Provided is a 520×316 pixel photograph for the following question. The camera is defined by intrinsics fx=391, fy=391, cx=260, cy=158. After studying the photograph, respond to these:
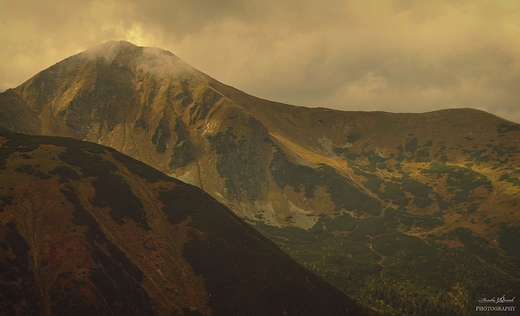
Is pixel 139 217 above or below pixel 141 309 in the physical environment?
above

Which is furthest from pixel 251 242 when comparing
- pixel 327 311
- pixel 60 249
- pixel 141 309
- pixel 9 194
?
pixel 9 194

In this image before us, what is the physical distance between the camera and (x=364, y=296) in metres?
169

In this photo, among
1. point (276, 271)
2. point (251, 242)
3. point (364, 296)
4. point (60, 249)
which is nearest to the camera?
point (60, 249)

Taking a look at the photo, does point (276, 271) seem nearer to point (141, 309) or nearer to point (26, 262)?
point (141, 309)

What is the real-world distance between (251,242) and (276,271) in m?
16.4

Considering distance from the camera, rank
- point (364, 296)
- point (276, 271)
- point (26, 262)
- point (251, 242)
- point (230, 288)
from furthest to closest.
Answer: point (364, 296)
point (251, 242)
point (276, 271)
point (230, 288)
point (26, 262)

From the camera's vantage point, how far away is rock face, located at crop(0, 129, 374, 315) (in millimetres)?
89688

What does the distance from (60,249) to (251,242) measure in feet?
214

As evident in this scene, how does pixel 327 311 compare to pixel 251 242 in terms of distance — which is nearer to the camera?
pixel 327 311

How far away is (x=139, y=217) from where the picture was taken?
13088 cm

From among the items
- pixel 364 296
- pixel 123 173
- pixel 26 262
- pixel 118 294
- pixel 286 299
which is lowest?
pixel 364 296

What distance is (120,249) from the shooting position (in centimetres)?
11094

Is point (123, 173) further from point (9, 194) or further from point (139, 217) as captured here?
point (9, 194)

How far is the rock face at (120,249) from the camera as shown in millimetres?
89688
